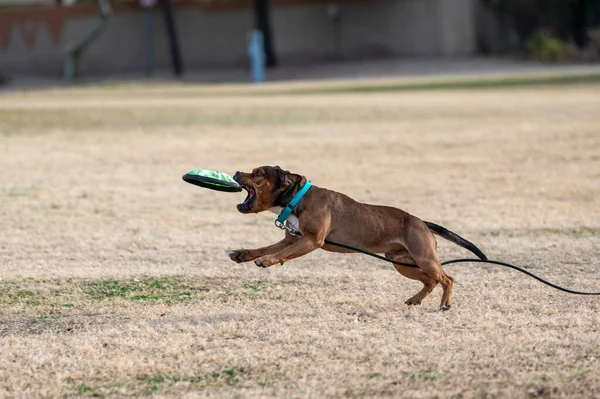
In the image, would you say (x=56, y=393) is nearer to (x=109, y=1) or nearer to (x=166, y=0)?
(x=166, y=0)

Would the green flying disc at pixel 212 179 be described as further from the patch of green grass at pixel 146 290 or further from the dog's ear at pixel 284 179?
the patch of green grass at pixel 146 290

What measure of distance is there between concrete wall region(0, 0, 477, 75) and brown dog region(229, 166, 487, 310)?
39.6 meters

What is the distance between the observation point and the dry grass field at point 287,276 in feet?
19.8

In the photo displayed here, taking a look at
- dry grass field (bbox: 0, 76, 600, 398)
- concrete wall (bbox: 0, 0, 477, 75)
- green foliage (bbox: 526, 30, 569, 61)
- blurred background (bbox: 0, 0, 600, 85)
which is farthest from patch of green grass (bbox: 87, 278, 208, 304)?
concrete wall (bbox: 0, 0, 477, 75)

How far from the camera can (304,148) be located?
18.5 meters

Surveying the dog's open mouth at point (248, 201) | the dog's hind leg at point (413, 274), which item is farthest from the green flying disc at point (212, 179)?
the dog's hind leg at point (413, 274)

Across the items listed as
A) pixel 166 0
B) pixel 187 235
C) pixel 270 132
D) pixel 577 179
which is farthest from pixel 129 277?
pixel 166 0

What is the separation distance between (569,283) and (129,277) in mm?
3061

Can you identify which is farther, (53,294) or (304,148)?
(304,148)

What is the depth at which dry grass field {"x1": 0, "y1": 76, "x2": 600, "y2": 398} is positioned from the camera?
6.04 metres

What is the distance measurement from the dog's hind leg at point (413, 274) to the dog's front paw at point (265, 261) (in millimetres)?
818

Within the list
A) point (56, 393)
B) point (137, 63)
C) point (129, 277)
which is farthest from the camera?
point (137, 63)

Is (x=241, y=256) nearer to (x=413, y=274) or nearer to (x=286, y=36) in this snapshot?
(x=413, y=274)

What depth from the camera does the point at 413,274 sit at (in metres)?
7.53
